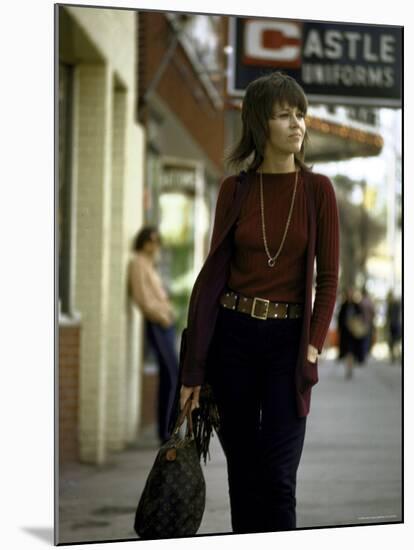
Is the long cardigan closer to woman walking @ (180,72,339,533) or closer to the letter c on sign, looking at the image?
woman walking @ (180,72,339,533)

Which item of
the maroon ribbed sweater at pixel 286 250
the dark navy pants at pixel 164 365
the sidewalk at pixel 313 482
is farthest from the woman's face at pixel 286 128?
the dark navy pants at pixel 164 365

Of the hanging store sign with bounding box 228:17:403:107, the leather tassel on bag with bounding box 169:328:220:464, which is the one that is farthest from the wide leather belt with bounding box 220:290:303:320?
the hanging store sign with bounding box 228:17:403:107

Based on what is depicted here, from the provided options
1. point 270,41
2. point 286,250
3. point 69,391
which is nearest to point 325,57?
point 270,41

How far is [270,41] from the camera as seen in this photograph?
20.6 feet

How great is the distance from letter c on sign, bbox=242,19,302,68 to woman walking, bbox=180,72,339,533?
1.19 m

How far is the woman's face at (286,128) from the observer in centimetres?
500

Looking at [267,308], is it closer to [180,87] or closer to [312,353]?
[312,353]

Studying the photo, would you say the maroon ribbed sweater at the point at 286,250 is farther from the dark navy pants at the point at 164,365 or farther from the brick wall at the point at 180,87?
the dark navy pants at the point at 164,365

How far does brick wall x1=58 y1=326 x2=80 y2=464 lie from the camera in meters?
7.27

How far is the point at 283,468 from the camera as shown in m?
4.89

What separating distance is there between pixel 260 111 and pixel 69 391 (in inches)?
116

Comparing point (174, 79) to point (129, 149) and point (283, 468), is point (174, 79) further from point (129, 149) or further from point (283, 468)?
point (283, 468)
